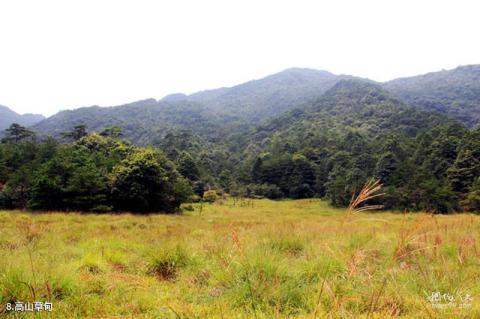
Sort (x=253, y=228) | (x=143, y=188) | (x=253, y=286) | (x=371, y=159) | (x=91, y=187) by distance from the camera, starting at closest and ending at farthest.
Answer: (x=253, y=286) < (x=253, y=228) < (x=91, y=187) < (x=143, y=188) < (x=371, y=159)

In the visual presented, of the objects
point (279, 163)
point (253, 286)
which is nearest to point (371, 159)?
point (279, 163)

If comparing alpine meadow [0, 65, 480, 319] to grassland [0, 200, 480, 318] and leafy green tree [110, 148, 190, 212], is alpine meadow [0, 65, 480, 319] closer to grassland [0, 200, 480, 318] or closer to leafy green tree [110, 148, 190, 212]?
grassland [0, 200, 480, 318]

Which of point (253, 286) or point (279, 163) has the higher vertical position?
point (253, 286)

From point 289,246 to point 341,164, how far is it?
192 feet

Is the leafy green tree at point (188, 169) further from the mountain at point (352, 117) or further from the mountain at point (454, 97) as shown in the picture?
the mountain at point (454, 97)

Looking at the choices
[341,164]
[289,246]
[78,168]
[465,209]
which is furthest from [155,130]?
[289,246]

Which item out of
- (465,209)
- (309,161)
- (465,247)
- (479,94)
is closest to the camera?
(465,247)

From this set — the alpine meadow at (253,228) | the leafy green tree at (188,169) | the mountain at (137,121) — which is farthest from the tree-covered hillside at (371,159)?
the mountain at (137,121)

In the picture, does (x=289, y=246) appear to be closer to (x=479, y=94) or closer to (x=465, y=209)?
(x=465, y=209)

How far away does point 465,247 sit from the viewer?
188 inches

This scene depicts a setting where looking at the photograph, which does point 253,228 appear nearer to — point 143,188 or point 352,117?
point 143,188

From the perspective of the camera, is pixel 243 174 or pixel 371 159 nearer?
pixel 371 159

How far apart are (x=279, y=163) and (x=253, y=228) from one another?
61.6 m

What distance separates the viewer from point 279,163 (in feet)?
231
